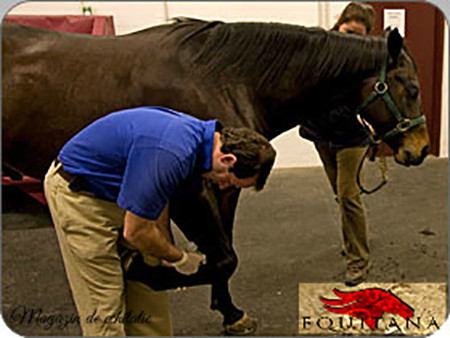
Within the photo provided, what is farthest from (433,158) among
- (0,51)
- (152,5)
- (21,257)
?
(21,257)

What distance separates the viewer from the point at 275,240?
201 centimetres

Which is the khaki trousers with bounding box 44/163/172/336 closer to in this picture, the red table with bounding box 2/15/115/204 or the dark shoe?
the red table with bounding box 2/15/115/204

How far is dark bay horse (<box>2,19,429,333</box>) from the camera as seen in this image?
1.32m

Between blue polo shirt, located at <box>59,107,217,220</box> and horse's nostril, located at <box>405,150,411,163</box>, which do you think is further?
horse's nostril, located at <box>405,150,411,163</box>

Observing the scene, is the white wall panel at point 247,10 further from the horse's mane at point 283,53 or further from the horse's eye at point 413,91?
the horse's eye at point 413,91

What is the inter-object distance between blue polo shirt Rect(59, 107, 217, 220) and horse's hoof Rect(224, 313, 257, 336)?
0.68 m

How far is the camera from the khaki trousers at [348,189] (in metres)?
1.61

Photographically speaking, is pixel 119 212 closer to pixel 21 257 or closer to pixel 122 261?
pixel 122 261

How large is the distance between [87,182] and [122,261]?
0.64 feet

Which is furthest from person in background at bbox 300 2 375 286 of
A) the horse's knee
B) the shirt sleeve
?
the shirt sleeve

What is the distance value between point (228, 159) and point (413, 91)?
725 millimetres

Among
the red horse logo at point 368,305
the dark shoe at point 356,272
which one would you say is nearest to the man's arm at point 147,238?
the red horse logo at point 368,305

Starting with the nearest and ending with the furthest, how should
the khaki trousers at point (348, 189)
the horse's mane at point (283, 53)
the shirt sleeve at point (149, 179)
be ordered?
the shirt sleeve at point (149, 179) < the horse's mane at point (283, 53) < the khaki trousers at point (348, 189)

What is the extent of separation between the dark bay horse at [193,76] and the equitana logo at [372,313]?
32 cm
